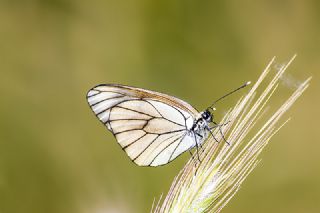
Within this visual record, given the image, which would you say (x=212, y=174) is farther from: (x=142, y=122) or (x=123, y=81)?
(x=123, y=81)

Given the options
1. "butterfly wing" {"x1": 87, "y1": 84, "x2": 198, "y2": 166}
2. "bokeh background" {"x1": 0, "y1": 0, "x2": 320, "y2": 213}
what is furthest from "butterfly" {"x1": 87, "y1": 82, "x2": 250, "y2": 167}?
"bokeh background" {"x1": 0, "y1": 0, "x2": 320, "y2": 213}

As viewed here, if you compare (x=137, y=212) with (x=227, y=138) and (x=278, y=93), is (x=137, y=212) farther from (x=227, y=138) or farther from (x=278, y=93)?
(x=227, y=138)

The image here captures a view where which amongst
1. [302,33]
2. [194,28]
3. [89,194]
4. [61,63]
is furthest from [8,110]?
[302,33]

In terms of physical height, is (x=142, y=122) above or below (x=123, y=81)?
below

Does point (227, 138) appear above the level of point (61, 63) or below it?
below

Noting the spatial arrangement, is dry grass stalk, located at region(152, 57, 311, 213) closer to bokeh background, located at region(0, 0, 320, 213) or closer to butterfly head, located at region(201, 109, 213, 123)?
butterfly head, located at region(201, 109, 213, 123)

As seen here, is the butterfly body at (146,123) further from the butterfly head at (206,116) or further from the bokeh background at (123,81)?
the bokeh background at (123,81)

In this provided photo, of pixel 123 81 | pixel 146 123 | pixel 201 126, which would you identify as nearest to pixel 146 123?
pixel 146 123

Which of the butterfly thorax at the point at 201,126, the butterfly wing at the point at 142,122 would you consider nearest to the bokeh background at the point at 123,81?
the butterfly wing at the point at 142,122
